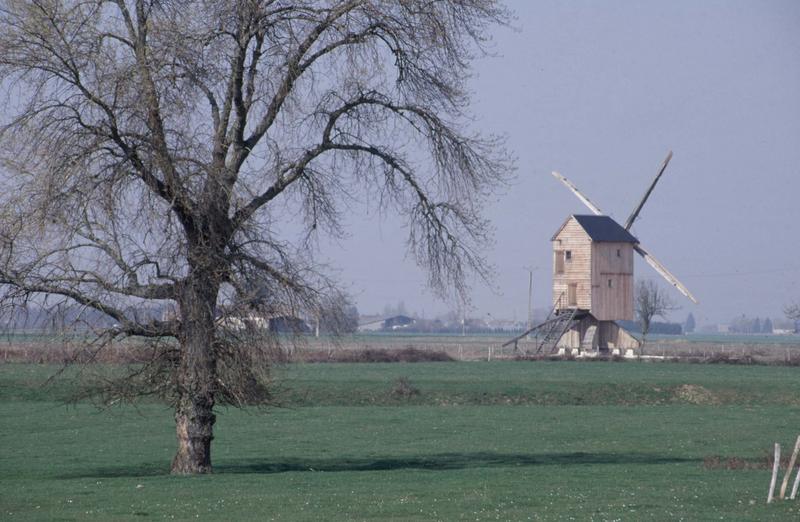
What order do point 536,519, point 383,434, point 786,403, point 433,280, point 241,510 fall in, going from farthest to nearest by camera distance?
point 786,403, point 383,434, point 433,280, point 241,510, point 536,519

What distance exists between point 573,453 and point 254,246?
47.6 ft

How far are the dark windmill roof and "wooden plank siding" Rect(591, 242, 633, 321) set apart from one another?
0.41m

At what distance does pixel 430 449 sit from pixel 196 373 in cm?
1249

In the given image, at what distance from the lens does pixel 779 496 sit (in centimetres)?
2152

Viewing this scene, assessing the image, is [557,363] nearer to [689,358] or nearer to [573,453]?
[689,358]

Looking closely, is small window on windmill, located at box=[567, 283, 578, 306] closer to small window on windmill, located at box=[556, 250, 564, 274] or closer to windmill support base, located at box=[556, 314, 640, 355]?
small window on windmill, located at box=[556, 250, 564, 274]

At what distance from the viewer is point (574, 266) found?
8519 cm

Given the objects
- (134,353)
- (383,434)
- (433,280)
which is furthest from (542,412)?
(134,353)

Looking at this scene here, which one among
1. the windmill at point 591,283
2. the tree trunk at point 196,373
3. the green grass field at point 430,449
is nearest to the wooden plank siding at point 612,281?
the windmill at point 591,283

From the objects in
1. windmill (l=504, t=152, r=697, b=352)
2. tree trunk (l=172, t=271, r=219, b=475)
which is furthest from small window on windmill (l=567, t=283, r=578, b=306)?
tree trunk (l=172, t=271, r=219, b=475)

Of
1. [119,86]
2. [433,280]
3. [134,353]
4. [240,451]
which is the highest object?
[119,86]

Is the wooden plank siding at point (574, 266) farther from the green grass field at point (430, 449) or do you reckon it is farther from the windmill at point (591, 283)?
the green grass field at point (430, 449)

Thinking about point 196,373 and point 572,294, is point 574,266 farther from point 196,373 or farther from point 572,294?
point 196,373

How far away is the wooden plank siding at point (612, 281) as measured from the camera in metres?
84.6
